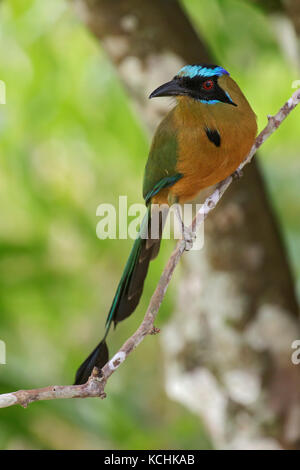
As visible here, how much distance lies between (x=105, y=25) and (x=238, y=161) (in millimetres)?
1368

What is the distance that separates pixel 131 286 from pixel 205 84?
0.65 m

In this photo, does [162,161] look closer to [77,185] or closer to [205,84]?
[205,84]

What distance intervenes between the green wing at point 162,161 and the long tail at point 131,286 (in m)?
0.12

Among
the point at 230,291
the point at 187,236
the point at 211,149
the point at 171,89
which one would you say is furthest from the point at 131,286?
the point at 230,291

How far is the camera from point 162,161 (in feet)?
6.63

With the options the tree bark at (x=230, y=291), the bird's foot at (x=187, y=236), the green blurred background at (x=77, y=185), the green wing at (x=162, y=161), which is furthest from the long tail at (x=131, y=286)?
the green blurred background at (x=77, y=185)

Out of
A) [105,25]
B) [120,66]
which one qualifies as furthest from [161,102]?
[105,25]

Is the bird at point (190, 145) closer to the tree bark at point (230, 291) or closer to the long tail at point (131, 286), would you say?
the long tail at point (131, 286)

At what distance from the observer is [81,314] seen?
163 inches

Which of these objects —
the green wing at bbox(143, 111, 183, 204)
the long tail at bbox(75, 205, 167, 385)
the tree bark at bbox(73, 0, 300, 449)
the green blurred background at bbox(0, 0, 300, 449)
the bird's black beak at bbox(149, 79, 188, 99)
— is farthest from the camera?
the green blurred background at bbox(0, 0, 300, 449)

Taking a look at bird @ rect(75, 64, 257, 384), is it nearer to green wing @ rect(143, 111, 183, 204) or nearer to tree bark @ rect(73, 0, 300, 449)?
green wing @ rect(143, 111, 183, 204)

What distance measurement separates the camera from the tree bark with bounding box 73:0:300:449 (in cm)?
291

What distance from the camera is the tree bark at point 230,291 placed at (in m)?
2.91

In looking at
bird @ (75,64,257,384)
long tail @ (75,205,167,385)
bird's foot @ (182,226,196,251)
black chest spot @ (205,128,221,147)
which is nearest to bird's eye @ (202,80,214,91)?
bird @ (75,64,257,384)
